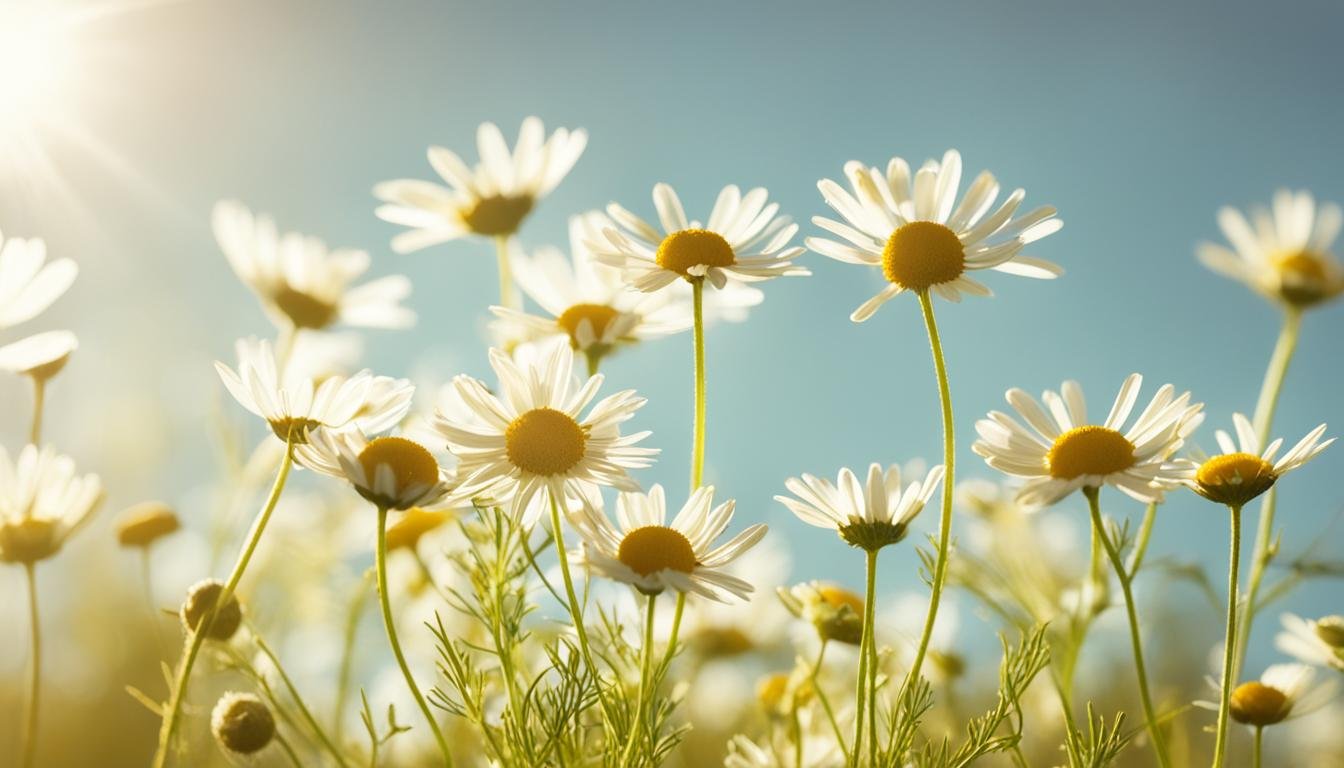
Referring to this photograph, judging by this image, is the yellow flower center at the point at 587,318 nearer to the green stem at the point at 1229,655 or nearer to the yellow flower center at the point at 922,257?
the yellow flower center at the point at 922,257

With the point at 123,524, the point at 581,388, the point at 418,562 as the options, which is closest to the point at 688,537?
the point at 581,388

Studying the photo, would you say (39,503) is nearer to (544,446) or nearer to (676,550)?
(544,446)

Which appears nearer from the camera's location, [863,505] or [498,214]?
[863,505]

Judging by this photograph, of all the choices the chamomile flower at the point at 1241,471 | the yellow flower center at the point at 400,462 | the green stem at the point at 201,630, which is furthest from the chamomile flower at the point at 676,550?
the chamomile flower at the point at 1241,471

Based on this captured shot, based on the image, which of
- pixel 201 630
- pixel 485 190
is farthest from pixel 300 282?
pixel 201 630

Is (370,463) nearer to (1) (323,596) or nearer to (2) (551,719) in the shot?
(2) (551,719)
